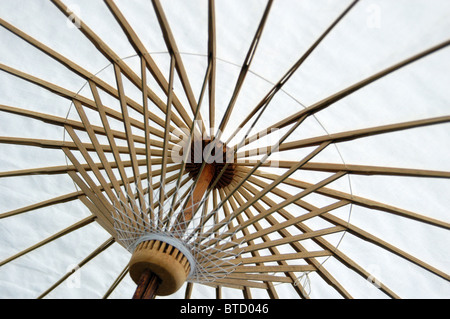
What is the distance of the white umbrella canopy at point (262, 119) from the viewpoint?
3932 millimetres

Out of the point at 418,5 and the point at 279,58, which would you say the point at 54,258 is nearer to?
the point at 279,58

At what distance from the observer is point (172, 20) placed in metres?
4.67

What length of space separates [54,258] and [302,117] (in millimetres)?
5032

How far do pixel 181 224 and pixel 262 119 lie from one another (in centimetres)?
175

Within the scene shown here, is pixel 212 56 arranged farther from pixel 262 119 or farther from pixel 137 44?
pixel 262 119

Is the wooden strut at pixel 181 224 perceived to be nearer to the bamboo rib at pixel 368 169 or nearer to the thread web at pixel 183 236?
the thread web at pixel 183 236

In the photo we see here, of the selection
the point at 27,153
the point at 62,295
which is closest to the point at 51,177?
the point at 27,153

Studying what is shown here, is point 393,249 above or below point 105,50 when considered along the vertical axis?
below

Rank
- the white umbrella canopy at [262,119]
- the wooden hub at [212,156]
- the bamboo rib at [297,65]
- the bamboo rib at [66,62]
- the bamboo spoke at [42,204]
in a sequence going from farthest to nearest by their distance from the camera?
the bamboo spoke at [42,204], the wooden hub at [212,156], the bamboo rib at [66,62], the white umbrella canopy at [262,119], the bamboo rib at [297,65]

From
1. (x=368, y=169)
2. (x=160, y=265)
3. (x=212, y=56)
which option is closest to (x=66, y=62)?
(x=212, y=56)

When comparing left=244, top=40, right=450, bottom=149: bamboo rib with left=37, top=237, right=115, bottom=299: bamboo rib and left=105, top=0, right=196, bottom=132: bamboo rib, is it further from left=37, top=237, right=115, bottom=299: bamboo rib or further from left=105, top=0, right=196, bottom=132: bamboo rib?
left=37, top=237, right=115, bottom=299: bamboo rib

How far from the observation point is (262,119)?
5.41 meters

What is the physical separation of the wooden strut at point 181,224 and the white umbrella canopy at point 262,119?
0.23 metres

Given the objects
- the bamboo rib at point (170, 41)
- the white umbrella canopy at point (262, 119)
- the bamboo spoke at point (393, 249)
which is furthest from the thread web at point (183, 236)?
the bamboo spoke at point (393, 249)
